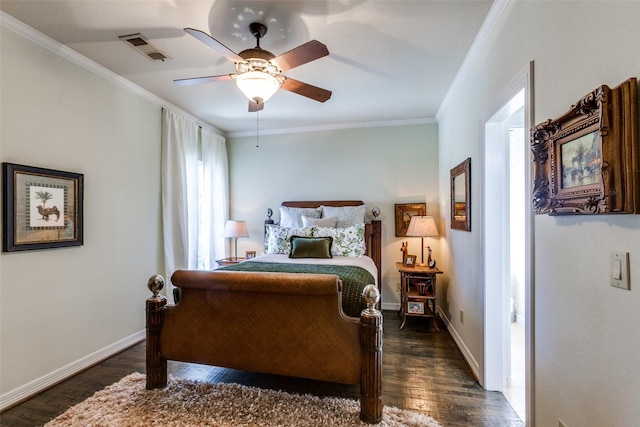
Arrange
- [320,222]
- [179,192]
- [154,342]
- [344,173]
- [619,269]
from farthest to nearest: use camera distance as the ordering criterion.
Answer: [344,173] → [320,222] → [179,192] → [154,342] → [619,269]

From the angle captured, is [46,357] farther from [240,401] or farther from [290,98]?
[290,98]

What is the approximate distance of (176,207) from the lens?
3.72 metres

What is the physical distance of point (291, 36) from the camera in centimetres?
227

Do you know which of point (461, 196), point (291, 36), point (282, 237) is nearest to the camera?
point (291, 36)

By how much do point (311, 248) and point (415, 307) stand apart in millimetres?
1410

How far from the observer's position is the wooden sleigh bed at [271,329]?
1.80 metres

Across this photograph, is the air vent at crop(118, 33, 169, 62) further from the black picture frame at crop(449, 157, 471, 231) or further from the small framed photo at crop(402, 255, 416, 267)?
the small framed photo at crop(402, 255, 416, 267)

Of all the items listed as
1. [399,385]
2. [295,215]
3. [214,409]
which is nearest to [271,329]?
[214,409]

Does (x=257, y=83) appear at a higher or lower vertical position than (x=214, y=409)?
higher

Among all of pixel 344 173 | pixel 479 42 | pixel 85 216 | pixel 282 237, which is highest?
pixel 479 42

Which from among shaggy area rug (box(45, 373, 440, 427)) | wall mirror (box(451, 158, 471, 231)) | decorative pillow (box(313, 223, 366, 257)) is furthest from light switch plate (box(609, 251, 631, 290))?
decorative pillow (box(313, 223, 366, 257))

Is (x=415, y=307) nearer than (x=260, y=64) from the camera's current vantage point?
No

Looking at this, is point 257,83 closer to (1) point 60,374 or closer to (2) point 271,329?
(2) point 271,329

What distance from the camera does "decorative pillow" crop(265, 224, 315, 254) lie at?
3.81 metres
